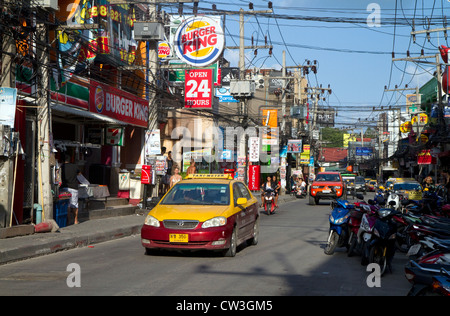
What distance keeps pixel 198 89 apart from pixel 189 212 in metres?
14.9

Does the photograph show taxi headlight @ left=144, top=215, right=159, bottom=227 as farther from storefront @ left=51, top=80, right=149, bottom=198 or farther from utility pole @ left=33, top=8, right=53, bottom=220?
storefront @ left=51, top=80, right=149, bottom=198

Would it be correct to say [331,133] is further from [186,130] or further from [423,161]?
[186,130]

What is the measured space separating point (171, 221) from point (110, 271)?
182 cm

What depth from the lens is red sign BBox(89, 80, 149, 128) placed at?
21344mm

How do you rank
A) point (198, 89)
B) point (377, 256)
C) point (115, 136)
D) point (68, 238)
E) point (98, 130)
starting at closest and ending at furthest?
point (377, 256)
point (68, 238)
point (98, 130)
point (115, 136)
point (198, 89)

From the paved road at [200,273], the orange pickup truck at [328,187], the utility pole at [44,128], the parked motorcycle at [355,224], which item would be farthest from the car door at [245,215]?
the orange pickup truck at [328,187]

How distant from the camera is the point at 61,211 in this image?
16.3 metres

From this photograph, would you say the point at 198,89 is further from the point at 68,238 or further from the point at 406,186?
the point at 68,238

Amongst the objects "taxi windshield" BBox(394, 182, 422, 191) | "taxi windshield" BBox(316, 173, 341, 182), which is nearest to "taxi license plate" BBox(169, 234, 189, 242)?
"taxi windshield" BBox(394, 182, 422, 191)

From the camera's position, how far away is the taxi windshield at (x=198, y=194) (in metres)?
12.2

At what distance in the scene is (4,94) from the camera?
12.7 m

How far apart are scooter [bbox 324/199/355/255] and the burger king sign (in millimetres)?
13335

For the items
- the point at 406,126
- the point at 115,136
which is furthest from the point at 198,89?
the point at 406,126
